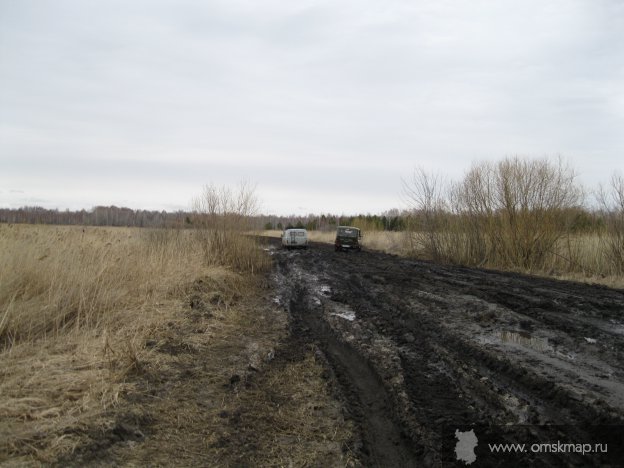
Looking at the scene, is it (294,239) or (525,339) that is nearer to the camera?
(525,339)

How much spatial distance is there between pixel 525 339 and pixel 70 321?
6.80 metres

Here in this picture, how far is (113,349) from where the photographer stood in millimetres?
5496

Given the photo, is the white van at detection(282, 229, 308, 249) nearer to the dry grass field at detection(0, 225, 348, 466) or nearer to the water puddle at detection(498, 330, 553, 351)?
the dry grass field at detection(0, 225, 348, 466)

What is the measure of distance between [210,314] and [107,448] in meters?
5.33

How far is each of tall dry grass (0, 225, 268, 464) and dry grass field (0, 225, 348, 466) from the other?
0.02 metres

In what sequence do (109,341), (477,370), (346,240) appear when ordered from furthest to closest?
(346,240) → (109,341) → (477,370)

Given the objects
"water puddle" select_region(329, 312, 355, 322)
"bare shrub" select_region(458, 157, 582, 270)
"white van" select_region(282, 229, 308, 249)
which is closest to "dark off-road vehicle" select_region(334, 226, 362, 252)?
"white van" select_region(282, 229, 308, 249)

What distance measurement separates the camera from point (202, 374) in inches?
213

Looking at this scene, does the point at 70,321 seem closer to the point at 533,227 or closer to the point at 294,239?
the point at 533,227

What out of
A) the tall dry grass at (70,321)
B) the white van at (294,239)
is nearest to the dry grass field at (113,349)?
the tall dry grass at (70,321)

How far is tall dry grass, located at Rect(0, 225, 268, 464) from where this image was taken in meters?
3.73

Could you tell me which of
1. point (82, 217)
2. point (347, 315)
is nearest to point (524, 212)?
point (347, 315)

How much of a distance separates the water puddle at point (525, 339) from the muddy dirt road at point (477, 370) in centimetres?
2

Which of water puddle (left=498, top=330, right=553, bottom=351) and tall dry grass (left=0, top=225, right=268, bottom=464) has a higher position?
tall dry grass (left=0, top=225, right=268, bottom=464)
